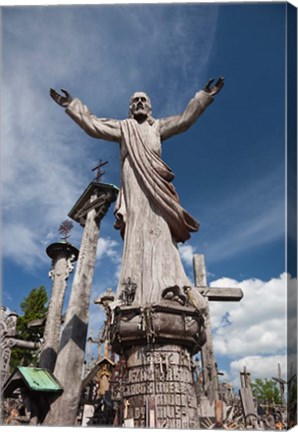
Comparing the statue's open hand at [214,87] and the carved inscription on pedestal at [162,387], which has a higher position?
the statue's open hand at [214,87]

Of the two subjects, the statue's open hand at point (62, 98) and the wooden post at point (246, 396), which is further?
the wooden post at point (246, 396)

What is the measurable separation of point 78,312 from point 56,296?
1.47 meters

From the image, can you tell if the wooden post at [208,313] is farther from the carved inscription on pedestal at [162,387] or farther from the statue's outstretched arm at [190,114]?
the statue's outstretched arm at [190,114]

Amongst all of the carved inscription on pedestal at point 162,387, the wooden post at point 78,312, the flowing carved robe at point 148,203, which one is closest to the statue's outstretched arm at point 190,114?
the flowing carved robe at point 148,203

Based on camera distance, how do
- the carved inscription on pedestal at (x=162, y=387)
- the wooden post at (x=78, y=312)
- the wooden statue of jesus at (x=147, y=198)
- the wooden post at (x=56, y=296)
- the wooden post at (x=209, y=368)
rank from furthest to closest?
the wooden post at (x=56, y=296) < the wooden post at (x=78, y=312) < the wooden post at (x=209, y=368) < the wooden statue of jesus at (x=147, y=198) < the carved inscription on pedestal at (x=162, y=387)

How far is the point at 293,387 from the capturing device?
302 cm

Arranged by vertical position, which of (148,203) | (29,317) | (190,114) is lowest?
(29,317)

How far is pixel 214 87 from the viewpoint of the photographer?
4.24 metres

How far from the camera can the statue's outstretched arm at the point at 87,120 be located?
4.29m

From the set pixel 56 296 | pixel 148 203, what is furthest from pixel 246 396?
pixel 148 203

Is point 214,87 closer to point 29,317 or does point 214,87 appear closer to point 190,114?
point 190,114

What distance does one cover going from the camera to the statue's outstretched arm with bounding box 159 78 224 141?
423cm

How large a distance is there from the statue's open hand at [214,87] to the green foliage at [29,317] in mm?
9496

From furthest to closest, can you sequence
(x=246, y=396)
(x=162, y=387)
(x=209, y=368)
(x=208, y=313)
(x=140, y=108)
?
1. (x=246, y=396)
2. (x=209, y=368)
3. (x=208, y=313)
4. (x=140, y=108)
5. (x=162, y=387)
